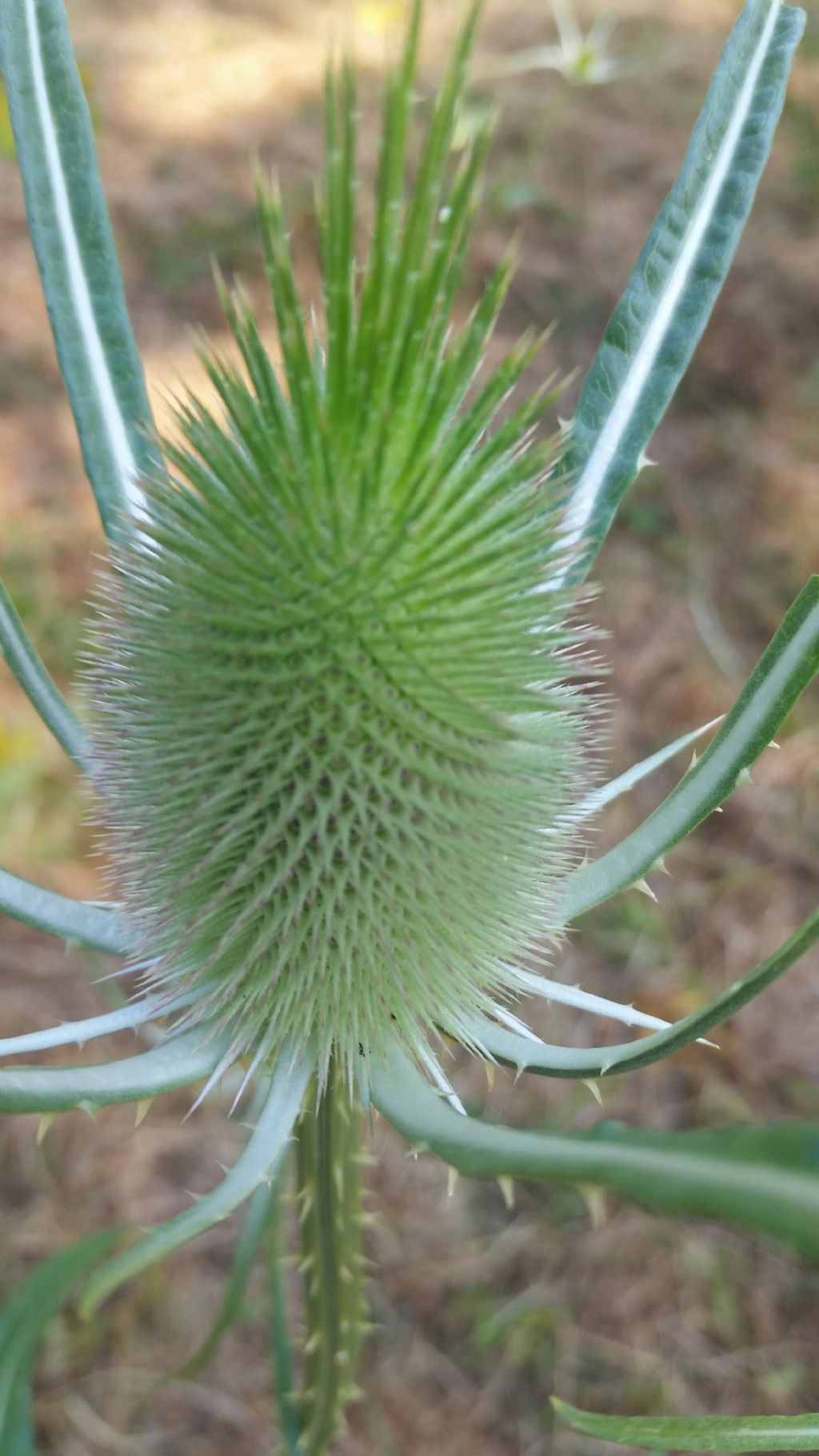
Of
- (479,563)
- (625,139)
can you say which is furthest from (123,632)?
(625,139)

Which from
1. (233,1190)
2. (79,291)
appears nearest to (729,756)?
(233,1190)

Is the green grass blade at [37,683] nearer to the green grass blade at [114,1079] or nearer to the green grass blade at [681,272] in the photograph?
the green grass blade at [114,1079]

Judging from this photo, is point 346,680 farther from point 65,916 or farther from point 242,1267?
point 242,1267

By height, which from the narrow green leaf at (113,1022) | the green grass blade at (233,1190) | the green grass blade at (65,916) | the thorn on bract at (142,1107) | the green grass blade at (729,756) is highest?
the green grass blade at (729,756)

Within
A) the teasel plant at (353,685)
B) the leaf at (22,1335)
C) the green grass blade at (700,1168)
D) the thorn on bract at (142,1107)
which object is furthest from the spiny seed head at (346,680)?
the leaf at (22,1335)

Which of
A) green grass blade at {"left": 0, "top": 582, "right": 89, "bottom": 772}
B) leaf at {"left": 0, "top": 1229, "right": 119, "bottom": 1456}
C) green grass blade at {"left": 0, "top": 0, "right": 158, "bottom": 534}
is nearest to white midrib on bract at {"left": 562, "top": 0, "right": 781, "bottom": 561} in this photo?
green grass blade at {"left": 0, "top": 0, "right": 158, "bottom": 534}

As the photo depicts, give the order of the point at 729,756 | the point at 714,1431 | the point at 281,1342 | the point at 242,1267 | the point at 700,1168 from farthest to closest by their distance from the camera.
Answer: the point at 281,1342 → the point at 242,1267 → the point at 729,756 → the point at 714,1431 → the point at 700,1168
